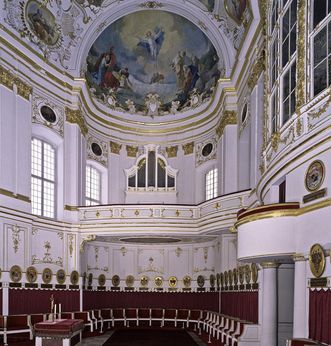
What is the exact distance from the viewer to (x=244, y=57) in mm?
19078

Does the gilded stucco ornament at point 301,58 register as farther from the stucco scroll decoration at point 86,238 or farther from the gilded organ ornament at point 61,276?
the gilded organ ornament at point 61,276

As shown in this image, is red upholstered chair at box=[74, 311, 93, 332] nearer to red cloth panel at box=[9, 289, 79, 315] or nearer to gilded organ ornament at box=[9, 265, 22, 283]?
red cloth panel at box=[9, 289, 79, 315]

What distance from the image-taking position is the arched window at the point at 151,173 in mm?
25984

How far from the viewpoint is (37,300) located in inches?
757

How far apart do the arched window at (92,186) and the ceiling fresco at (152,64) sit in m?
3.85

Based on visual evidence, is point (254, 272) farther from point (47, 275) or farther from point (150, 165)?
point (150, 165)

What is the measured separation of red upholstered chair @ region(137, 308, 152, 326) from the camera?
2383cm

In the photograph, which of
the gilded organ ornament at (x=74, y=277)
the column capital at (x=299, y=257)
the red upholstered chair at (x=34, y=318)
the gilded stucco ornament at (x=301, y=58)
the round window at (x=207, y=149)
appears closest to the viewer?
the column capital at (x=299, y=257)

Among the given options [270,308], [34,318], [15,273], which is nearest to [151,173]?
[15,273]

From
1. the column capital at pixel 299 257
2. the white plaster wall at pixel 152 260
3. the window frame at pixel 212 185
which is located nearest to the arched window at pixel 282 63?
the column capital at pixel 299 257

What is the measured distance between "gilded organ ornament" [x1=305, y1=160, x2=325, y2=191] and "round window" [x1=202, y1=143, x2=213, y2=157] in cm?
1626

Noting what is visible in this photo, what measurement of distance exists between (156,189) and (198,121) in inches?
168

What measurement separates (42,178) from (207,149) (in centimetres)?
866

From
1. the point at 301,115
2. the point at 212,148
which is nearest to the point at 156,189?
the point at 212,148
